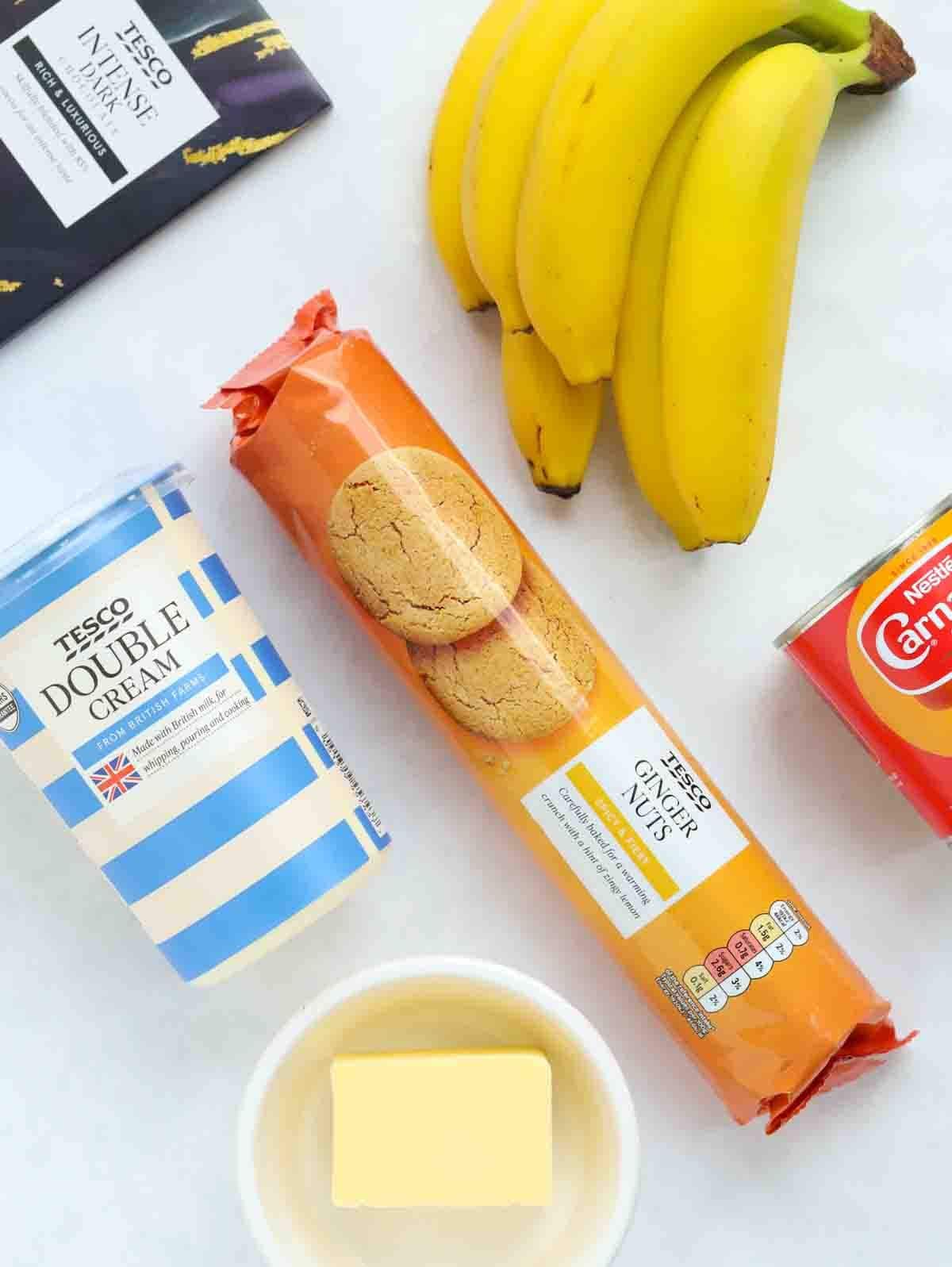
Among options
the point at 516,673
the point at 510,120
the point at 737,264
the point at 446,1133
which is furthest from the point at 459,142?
the point at 446,1133

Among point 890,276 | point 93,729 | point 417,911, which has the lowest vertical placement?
point 417,911

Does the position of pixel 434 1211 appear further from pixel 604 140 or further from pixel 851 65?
pixel 851 65

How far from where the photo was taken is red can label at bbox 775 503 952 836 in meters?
0.56

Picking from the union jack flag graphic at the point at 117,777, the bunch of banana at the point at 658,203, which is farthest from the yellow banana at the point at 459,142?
the union jack flag graphic at the point at 117,777

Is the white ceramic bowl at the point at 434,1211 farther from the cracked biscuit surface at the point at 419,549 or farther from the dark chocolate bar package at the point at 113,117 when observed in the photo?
the dark chocolate bar package at the point at 113,117

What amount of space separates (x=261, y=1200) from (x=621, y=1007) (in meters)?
0.24

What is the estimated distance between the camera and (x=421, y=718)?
0.67 meters

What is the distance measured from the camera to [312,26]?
2.19ft

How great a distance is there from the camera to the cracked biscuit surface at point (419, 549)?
567mm

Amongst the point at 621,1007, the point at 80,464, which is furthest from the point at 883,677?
the point at 80,464

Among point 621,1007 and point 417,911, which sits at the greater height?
point 417,911

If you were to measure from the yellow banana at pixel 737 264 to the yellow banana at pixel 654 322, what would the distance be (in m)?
0.01

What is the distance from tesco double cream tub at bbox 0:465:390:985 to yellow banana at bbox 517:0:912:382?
8.8 inches

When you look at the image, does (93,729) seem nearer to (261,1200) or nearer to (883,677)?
(261,1200)
